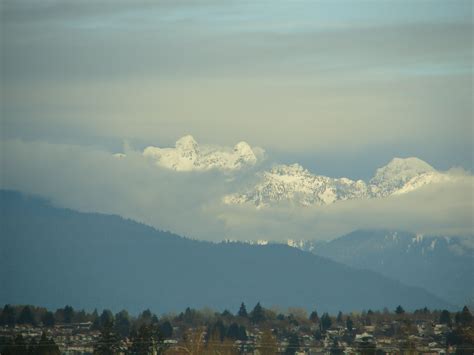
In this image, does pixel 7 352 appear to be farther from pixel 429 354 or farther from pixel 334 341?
pixel 334 341

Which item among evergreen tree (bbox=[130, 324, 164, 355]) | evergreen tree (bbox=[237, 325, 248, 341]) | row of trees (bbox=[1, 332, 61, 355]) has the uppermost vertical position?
evergreen tree (bbox=[237, 325, 248, 341])

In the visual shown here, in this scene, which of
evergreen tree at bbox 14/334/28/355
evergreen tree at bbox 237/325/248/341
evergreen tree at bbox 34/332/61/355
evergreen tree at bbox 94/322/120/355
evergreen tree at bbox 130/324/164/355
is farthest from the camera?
evergreen tree at bbox 237/325/248/341

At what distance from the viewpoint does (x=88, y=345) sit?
16350cm

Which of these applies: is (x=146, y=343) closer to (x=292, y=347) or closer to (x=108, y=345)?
(x=108, y=345)

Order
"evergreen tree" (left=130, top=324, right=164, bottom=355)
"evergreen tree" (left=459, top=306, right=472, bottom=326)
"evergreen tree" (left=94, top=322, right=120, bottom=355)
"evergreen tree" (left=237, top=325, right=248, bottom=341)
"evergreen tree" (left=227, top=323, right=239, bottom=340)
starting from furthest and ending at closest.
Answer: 1. "evergreen tree" (left=227, top=323, right=239, bottom=340)
2. "evergreen tree" (left=237, top=325, right=248, bottom=341)
3. "evergreen tree" (left=459, top=306, right=472, bottom=326)
4. "evergreen tree" (left=94, top=322, right=120, bottom=355)
5. "evergreen tree" (left=130, top=324, right=164, bottom=355)

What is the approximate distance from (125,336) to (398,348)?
3526 cm

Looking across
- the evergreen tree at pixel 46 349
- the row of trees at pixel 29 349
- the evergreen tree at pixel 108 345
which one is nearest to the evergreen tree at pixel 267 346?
the evergreen tree at pixel 108 345

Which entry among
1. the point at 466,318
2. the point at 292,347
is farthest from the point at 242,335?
the point at 466,318

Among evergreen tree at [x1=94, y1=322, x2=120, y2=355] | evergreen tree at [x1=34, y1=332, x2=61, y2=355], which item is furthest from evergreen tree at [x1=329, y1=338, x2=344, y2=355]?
evergreen tree at [x1=34, y1=332, x2=61, y2=355]

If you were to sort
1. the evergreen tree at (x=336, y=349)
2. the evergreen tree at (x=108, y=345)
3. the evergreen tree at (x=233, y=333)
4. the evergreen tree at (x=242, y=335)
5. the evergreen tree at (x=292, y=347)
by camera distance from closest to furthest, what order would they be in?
1. the evergreen tree at (x=108, y=345)
2. the evergreen tree at (x=336, y=349)
3. the evergreen tree at (x=292, y=347)
4. the evergreen tree at (x=242, y=335)
5. the evergreen tree at (x=233, y=333)

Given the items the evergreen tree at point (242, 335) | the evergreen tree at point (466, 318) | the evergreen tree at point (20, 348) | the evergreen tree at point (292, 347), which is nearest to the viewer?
the evergreen tree at point (20, 348)

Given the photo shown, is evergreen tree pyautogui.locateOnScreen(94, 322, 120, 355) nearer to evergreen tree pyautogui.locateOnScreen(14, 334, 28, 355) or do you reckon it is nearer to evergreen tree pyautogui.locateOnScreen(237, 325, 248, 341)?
evergreen tree pyautogui.locateOnScreen(14, 334, 28, 355)

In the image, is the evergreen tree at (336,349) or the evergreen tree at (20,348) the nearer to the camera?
the evergreen tree at (20,348)

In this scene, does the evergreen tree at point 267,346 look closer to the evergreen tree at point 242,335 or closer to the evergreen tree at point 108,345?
the evergreen tree at point 242,335
